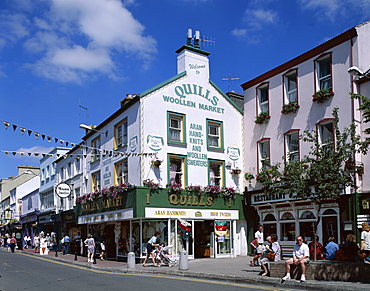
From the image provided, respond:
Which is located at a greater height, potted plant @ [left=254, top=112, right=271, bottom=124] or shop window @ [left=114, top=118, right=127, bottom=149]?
potted plant @ [left=254, top=112, right=271, bottom=124]

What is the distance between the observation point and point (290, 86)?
23.8m

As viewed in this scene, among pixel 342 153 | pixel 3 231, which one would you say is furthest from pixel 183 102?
pixel 3 231

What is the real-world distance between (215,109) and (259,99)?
8.61 ft

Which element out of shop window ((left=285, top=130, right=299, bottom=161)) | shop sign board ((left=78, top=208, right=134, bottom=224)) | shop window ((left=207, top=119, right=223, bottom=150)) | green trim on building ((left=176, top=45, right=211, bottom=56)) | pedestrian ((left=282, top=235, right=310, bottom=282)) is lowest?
pedestrian ((left=282, top=235, right=310, bottom=282))

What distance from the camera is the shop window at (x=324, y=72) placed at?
2133cm

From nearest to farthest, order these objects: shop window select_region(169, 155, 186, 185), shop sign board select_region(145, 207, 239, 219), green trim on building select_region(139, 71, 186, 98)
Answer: shop sign board select_region(145, 207, 239, 219)
green trim on building select_region(139, 71, 186, 98)
shop window select_region(169, 155, 186, 185)

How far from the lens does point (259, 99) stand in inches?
1011

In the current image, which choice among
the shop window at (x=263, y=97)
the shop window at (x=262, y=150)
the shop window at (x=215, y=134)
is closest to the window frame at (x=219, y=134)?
the shop window at (x=215, y=134)

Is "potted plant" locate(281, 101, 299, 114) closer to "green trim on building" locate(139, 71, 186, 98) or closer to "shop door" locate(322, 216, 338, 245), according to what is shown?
"shop door" locate(322, 216, 338, 245)

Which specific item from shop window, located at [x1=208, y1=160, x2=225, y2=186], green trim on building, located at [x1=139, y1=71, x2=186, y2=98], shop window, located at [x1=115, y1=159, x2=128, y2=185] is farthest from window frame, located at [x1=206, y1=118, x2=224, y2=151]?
shop window, located at [x1=115, y1=159, x2=128, y2=185]

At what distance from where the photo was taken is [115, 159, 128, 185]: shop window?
2545 centimetres

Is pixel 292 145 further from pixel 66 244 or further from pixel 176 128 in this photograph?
pixel 66 244

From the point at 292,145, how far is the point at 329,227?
473 centimetres

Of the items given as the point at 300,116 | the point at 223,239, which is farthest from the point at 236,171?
the point at 300,116
